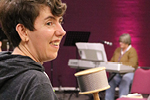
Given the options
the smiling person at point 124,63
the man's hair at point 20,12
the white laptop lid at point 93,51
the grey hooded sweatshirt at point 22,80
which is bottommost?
the smiling person at point 124,63

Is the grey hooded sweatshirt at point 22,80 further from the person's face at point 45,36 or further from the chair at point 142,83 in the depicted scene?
the chair at point 142,83

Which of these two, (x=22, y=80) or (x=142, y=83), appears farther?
(x=142, y=83)

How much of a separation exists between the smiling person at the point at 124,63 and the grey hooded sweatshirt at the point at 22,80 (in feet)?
15.3

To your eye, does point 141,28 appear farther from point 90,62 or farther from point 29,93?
point 29,93

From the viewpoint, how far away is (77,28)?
25.4 feet

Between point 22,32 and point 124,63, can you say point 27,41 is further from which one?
point 124,63

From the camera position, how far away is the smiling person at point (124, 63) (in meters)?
5.62

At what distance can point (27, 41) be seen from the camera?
37.1 inches

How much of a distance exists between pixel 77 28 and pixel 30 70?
6934mm

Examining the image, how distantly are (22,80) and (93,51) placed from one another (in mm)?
4696

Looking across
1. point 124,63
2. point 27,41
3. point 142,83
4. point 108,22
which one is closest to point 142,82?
point 142,83

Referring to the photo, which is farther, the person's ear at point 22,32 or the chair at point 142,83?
the chair at point 142,83

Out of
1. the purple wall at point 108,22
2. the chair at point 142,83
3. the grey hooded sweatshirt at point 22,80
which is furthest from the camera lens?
the purple wall at point 108,22

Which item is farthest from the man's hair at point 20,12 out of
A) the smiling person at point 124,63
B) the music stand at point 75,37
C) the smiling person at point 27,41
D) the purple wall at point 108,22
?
the purple wall at point 108,22
